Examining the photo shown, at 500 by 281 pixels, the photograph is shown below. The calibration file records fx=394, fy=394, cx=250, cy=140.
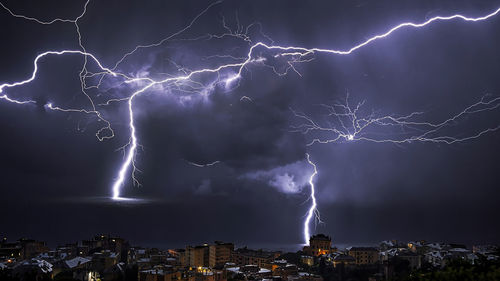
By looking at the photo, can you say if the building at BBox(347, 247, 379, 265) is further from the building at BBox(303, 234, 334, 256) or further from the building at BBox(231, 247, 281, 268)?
the building at BBox(231, 247, 281, 268)

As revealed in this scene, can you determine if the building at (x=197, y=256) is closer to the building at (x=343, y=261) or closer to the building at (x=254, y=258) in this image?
the building at (x=254, y=258)

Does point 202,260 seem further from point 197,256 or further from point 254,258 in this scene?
point 254,258

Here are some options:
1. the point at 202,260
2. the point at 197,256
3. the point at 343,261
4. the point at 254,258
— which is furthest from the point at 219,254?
the point at 343,261

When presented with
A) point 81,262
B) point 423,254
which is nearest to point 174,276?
point 81,262

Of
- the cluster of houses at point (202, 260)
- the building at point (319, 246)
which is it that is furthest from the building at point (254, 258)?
the building at point (319, 246)

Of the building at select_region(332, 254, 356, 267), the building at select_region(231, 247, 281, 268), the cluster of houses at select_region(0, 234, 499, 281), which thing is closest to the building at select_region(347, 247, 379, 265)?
the cluster of houses at select_region(0, 234, 499, 281)

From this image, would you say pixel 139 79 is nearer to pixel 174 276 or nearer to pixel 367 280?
pixel 174 276

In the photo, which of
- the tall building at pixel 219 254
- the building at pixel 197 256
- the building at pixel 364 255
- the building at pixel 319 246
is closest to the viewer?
the building at pixel 364 255
